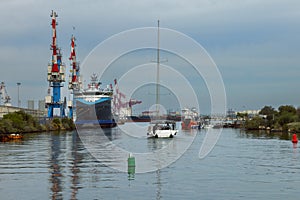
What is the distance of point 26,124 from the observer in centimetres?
7694

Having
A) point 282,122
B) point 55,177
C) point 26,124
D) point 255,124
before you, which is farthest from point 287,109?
point 55,177

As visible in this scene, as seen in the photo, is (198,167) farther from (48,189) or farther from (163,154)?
(48,189)

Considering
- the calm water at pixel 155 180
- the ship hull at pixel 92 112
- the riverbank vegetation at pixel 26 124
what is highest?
the ship hull at pixel 92 112

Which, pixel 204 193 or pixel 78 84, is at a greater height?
pixel 78 84

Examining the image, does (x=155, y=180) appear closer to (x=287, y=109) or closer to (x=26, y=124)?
(x=26, y=124)

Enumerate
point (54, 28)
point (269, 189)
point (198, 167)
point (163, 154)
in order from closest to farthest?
point (269, 189), point (198, 167), point (163, 154), point (54, 28)

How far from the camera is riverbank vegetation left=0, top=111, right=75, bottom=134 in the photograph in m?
64.3

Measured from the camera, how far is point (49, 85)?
325 ft

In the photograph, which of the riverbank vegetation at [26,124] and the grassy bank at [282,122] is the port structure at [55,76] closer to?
the riverbank vegetation at [26,124]

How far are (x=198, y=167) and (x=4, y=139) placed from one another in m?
33.2

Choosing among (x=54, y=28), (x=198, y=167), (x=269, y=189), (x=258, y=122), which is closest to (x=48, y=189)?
(x=269, y=189)

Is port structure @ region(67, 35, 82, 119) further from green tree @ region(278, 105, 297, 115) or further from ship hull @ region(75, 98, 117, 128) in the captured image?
green tree @ region(278, 105, 297, 115)

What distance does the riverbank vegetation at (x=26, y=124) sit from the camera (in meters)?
64.3

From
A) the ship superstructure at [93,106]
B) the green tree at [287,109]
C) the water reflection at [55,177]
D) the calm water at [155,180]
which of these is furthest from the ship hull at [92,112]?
the calm water at [155,180]
